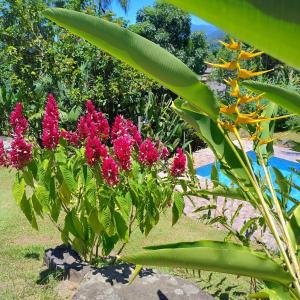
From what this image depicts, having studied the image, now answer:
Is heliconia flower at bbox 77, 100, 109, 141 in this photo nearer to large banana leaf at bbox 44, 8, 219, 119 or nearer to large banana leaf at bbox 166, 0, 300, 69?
large banana leaf at bbox 44, 8, 219, 119

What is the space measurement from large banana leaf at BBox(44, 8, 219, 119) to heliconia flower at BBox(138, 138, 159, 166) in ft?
6.97

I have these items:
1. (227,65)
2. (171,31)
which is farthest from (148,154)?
(171,31)

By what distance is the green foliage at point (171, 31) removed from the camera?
788 inches

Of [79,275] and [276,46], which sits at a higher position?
[276,46]

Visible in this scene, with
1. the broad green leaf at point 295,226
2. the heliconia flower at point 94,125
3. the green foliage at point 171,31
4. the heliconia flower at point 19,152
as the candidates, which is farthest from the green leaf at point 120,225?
the green foliage at point 171,31

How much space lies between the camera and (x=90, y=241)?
336 cm

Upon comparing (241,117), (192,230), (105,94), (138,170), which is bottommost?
(192,230)

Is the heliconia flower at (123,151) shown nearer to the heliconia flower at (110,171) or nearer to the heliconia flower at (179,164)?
the heliconia flower at (110,171)

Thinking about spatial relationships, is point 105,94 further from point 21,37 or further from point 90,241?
point 90,241

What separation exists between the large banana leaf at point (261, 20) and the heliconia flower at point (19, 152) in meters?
2.47

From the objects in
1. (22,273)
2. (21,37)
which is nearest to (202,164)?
(21,37)

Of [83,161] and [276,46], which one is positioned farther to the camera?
[83,161]

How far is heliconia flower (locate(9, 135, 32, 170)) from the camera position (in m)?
2.95

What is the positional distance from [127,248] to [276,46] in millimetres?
4155
